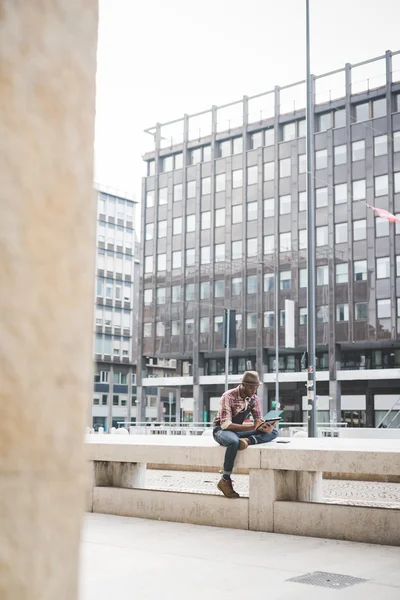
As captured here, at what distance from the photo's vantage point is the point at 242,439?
7.87 m

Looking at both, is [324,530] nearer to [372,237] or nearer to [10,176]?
[10,176]

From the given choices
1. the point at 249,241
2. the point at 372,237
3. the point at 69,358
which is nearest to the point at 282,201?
the point at 249,241

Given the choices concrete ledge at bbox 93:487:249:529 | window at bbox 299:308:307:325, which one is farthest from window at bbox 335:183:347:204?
concrete ledge at bbox 93:487:249:529

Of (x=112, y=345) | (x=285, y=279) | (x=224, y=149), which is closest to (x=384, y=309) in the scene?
(x=285, y=279)

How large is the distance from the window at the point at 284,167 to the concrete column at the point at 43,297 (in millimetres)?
57813

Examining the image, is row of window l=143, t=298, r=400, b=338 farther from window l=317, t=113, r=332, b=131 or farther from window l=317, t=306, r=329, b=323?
window l=317, t=113, r=332, b=131

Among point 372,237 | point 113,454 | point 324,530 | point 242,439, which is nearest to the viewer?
point 324,530

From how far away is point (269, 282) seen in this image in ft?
189

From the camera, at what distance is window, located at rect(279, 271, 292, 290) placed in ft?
186

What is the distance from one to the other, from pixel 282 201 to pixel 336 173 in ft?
15.9

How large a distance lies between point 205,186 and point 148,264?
8775 millimetres

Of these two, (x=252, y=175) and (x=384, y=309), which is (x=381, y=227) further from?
(x=252, y=175)

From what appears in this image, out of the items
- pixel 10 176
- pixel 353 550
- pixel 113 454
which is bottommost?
pixel 353 550

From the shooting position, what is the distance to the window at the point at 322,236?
55.0m
